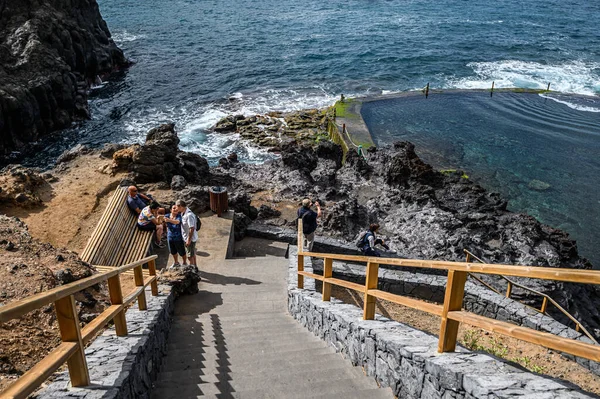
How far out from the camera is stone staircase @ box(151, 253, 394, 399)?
4.98m

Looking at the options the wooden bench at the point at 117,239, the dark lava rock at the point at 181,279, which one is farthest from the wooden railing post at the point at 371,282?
the wooden bench at the point at 117,239

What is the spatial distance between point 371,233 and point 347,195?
28.3 feet

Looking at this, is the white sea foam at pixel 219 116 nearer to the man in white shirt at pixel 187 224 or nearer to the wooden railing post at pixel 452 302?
the man in white shirt at pixel 187 224

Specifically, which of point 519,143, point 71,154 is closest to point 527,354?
point 71,154

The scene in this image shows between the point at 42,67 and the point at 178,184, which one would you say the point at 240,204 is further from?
the point at 42,67

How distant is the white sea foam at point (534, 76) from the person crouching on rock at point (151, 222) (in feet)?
120

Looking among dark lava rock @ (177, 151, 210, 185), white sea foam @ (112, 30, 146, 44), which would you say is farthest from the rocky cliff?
dark lava rock @ (177, 151, 210, 185)

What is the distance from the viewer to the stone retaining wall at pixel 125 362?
11.9 feet

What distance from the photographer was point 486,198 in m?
19.9

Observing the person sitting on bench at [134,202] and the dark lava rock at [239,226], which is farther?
the dark lava rock at [239,226]

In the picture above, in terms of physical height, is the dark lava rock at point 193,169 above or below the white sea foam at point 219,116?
above

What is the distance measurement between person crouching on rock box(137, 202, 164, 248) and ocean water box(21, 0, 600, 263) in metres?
17.2

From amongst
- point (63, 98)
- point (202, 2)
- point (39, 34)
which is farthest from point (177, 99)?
point (202, 2)

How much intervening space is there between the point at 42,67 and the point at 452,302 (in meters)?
36.4
